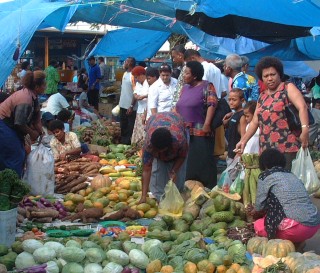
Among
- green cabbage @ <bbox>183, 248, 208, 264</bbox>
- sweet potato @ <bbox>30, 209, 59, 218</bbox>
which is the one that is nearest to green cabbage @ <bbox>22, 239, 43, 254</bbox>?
green cabbage @ <bbox>183, 248, 208, 264</bbox>

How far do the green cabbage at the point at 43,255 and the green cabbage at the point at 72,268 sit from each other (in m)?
0.20

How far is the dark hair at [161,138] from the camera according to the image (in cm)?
669

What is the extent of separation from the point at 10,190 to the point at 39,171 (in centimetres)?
241

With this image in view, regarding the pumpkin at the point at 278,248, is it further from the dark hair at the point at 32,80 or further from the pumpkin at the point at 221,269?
the dark hair at the point at 32,80

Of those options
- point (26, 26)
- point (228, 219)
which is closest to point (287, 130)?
point (228, 219)

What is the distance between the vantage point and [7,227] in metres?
5.73

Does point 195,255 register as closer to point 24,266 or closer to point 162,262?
point 162,262

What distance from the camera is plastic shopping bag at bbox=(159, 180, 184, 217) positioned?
23.4ft

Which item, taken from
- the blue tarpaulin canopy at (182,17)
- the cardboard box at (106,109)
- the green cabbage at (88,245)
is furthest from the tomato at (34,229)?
the cardboard box at (106,109)

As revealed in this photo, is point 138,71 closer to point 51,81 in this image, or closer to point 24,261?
point 51,81

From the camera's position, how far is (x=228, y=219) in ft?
21.5

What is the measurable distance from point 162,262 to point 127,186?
10.1 ft

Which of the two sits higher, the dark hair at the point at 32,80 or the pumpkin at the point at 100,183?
the dark hair at the point at 32,80

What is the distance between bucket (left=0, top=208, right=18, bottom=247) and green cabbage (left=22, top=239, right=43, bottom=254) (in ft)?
0.93
